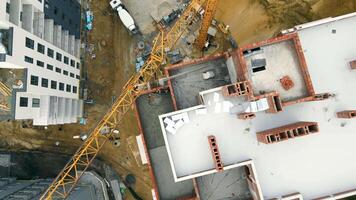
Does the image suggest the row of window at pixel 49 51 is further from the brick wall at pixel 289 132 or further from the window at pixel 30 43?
the brick wall at pixel 289 132

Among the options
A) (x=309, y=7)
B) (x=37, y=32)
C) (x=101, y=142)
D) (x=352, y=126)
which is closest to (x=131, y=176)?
(x=101, y=142)

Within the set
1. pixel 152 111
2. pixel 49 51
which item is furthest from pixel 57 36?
pixel 152 111

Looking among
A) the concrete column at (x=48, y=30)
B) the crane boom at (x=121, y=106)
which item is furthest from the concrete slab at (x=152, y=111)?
the concrete column at (x=48, y=30)

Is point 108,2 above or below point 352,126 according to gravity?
above

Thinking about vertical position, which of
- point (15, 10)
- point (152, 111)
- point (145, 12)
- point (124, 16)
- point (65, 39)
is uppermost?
point (145, 12)

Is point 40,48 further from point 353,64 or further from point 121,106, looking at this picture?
point 353,64

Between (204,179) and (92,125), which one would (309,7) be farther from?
(92,125)
